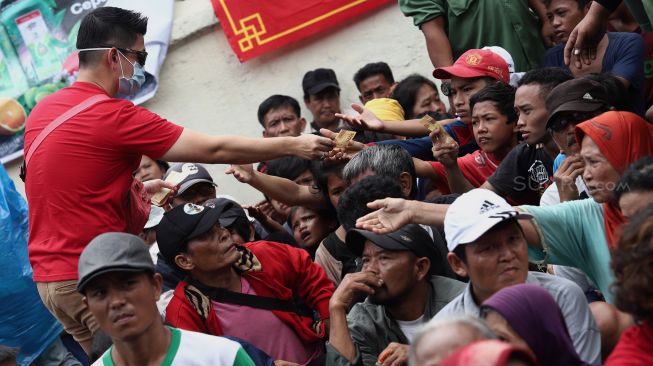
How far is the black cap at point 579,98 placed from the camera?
5.19m

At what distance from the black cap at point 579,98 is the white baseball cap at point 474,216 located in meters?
0.95

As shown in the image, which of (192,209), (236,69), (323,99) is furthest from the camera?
(236,69)

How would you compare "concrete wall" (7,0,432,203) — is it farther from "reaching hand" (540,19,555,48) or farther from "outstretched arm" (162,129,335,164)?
"outstretched arm" (162,129,335,164)

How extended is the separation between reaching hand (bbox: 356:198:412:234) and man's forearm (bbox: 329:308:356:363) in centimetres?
53

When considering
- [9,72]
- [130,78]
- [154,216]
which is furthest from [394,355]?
[9,72]

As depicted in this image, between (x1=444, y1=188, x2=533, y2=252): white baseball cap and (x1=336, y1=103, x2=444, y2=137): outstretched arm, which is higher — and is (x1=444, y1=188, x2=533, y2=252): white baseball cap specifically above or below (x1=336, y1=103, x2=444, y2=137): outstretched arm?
above

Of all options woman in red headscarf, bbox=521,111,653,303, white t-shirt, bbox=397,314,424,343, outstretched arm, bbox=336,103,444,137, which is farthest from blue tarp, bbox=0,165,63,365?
woman in red headscarf, bbox=521,111,653,303

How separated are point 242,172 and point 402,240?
1.87 metres

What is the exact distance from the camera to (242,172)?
21.9 ft

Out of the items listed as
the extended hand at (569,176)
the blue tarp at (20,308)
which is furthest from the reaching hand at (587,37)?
the blue tarp at (20,308)

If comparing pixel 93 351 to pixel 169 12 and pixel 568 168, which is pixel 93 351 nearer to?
pixel 568 168

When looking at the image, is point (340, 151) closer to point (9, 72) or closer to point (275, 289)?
point (275, 289)

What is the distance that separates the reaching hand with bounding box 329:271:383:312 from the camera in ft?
16.3

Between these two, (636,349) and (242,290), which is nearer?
(636,349)
